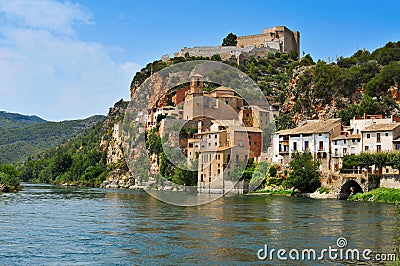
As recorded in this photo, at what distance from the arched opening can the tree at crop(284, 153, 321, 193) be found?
11.9 ft

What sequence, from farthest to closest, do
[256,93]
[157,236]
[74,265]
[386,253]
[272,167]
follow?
[256,93]
[272,167]
[157,236]
[386,253]
[74,265]

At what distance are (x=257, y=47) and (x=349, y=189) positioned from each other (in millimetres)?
67178

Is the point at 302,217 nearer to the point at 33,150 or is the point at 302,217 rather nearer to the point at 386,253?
the point at 386,253

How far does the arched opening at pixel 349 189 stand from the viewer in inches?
2034

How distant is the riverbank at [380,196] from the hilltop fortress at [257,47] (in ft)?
214

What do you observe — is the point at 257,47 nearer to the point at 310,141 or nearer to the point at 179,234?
the point at 310,141

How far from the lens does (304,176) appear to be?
5591 cm

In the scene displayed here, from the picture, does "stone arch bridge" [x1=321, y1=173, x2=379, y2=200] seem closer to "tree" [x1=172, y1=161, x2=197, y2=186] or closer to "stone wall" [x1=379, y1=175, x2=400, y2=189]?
"stone wall" [x1=379, y1=175, x2=400, y2=189]

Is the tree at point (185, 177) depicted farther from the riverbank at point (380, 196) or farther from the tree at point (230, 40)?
the tree at point (230, 40)

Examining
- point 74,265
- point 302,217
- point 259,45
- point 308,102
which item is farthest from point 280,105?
point 74,265

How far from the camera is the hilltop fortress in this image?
114 meters

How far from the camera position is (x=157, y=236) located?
24047mm

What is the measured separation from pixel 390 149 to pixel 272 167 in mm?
14332

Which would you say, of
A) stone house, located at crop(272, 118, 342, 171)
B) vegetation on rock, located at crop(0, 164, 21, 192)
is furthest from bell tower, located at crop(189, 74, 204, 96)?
vegetation on rock, located at crop(0, 164, 21, 192)
